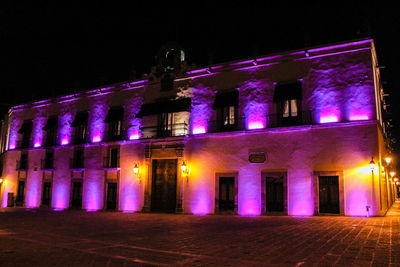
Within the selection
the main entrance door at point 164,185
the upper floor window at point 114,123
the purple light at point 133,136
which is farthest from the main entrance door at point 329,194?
the upper floor window at point 114,123

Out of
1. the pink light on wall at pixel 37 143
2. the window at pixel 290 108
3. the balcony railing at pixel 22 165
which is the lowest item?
the balcony railing at pixel 22 165

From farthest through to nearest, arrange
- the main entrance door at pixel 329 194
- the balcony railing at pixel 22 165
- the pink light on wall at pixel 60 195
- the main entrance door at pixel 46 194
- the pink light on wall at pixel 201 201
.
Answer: the balcony railing at pixel 22 165 → the main entrance door at pixel 46 194 → the pink light on wall at pixel 60 195 → the pink light on wall at pixel 201 201 → the main entrance door at pixel 329 194

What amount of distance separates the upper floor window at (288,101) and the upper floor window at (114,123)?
37.4 ft

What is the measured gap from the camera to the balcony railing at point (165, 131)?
68.9ft

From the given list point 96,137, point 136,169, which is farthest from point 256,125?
point 96,137

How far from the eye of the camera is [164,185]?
21250 millimetres

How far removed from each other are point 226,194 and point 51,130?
1715 cm

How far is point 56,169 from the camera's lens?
26375 mm

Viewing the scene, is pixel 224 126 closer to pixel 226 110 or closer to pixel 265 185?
pixel 226 110

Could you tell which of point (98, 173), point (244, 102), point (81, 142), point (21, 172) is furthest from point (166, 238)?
point (21, 172)

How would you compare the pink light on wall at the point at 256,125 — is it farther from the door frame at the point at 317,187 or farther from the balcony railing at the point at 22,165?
the balcony railing at the point at 22,165

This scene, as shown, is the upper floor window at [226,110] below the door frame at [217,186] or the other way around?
the other way around

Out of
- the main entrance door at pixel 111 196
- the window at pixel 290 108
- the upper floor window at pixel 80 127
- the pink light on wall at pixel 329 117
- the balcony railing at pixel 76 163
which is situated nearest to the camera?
the pink light on wall at pixel 329 117

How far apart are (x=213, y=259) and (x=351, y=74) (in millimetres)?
13654
